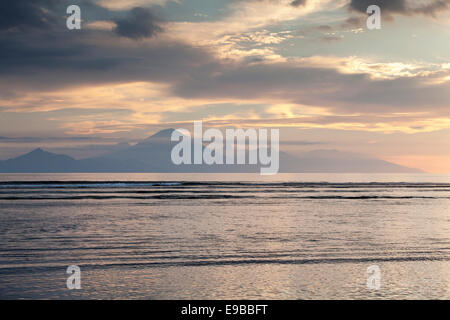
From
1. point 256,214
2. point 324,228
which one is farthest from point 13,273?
point 256,214
